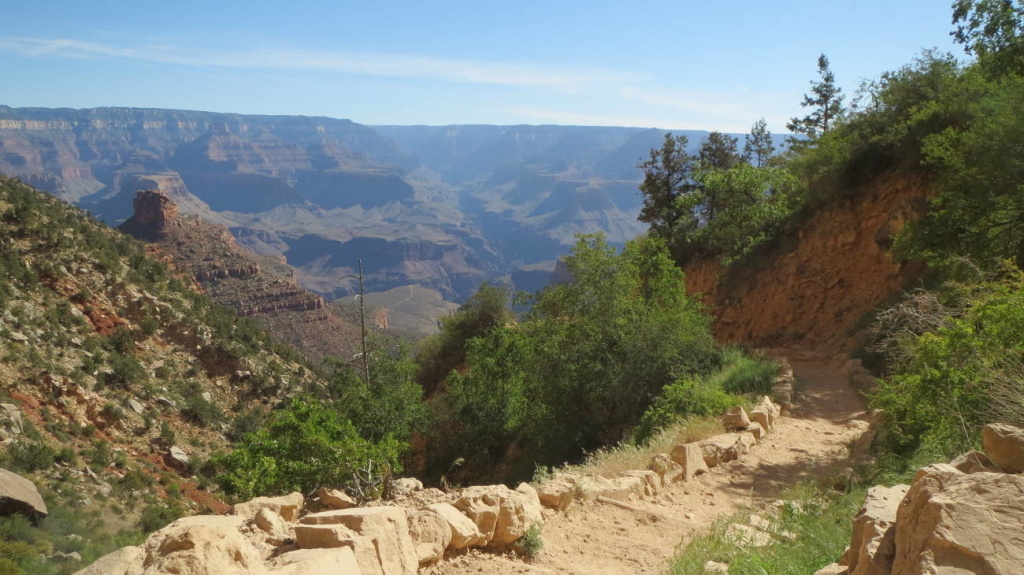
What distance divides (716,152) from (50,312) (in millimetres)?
33810

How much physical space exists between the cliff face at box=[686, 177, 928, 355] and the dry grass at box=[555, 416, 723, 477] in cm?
1109

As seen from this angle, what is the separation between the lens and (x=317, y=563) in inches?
158

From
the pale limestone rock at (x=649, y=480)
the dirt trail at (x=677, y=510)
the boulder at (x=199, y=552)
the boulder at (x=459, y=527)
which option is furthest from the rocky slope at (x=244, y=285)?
the boulder at (x=199, y=552)

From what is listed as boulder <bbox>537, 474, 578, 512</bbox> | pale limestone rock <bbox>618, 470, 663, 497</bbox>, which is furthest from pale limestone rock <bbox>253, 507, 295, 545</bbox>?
pale limestone rock <bbox>618, 470, 663, 497</bbox>

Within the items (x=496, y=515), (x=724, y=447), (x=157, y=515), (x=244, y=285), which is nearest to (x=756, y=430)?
(x=724, y=447)

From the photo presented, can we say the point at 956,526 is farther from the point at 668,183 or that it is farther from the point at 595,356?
the point at 668,183

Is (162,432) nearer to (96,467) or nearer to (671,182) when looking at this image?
(96,467)

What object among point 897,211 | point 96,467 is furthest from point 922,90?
point 96,467

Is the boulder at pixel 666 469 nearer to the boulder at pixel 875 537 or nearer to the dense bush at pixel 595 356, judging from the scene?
the boulder at pixel 875 537

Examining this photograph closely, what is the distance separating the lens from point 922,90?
2186 cm

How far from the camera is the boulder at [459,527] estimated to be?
553 centimetres

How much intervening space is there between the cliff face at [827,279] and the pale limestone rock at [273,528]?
18.4m

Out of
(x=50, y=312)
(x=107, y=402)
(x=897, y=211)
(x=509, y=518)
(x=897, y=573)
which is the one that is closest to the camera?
(x=897, y=573)

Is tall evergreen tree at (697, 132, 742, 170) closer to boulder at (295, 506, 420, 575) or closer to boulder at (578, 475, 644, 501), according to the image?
boulder at (578, 475, 644, 501)
